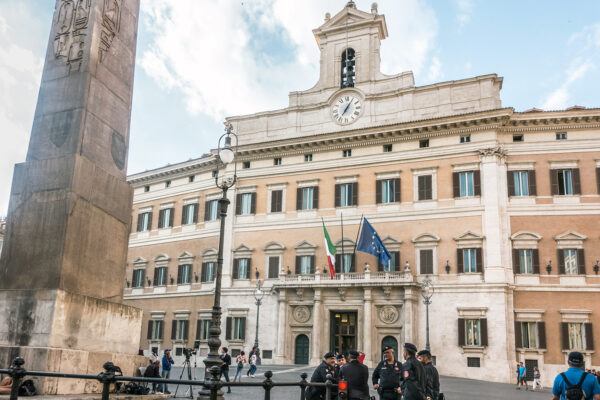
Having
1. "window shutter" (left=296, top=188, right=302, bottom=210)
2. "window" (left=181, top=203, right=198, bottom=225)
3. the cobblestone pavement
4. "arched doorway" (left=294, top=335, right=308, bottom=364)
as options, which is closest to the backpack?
the cobblestone pavement

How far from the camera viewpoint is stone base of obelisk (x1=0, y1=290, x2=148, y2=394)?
26.4 feet

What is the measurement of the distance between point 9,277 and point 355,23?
1217 inches

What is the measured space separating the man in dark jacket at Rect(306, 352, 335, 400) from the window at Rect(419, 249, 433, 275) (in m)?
21.4

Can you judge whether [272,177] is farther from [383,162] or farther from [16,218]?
[16,218]

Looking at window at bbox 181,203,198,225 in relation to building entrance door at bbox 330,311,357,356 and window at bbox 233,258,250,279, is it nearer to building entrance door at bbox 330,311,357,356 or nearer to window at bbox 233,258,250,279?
window at bbox 233,258,250,279

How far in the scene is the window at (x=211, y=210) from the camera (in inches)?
1474

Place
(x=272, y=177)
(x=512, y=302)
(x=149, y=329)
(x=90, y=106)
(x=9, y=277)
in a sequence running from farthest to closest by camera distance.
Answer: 1. (x=149, y=329)
2. (x=272, y=177)
3. (x=512, y=302)
4. (x=90, y=106)
5. (x=9, y=277)

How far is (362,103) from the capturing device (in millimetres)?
33844

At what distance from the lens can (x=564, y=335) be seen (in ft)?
88.2

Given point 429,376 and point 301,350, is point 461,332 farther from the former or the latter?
point 429,376

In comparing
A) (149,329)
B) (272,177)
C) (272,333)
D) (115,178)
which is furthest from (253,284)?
(115,178)

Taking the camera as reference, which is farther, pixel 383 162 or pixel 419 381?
pixel 383 162

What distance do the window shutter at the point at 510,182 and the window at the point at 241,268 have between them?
16219 millimetres

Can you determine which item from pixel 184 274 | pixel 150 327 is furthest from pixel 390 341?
pixel 150 327
